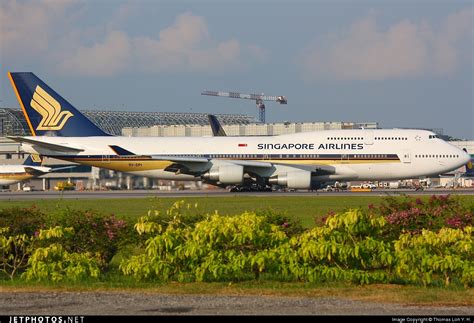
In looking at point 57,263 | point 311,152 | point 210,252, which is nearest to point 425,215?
point 210,252

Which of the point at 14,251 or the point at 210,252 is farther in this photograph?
the point at 14,251

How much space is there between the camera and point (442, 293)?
1591cm

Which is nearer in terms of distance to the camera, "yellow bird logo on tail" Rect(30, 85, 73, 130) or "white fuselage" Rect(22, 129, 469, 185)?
"white fuselage" Rect(22, 129, 469, 185)

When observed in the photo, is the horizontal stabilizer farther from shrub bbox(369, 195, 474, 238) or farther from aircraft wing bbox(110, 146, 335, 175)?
shrub bbox(369, 195, 474, 238)

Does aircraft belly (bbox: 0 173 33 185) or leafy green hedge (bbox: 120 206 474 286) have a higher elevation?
aircraft belly (bbox: 0 173 33 185)

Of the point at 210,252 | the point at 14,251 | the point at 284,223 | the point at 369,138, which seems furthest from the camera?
the point at 369,138

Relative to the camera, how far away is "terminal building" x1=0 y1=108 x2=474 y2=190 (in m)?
64.0

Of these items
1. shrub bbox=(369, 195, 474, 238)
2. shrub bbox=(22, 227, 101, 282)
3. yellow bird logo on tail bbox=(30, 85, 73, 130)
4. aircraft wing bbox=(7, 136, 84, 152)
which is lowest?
shrub bbox=(22, 227, 101, 282)

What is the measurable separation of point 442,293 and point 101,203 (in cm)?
3534

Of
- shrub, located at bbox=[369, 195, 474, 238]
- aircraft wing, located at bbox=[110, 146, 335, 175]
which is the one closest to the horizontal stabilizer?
Answer: aircraft wing, located at bbox=[110, 146, 335, 175]

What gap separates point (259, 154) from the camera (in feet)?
208

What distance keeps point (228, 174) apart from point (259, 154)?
4.00 m

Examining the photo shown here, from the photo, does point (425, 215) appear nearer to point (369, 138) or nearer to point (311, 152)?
point (311, 152)

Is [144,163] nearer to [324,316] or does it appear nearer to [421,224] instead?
[421,224]
